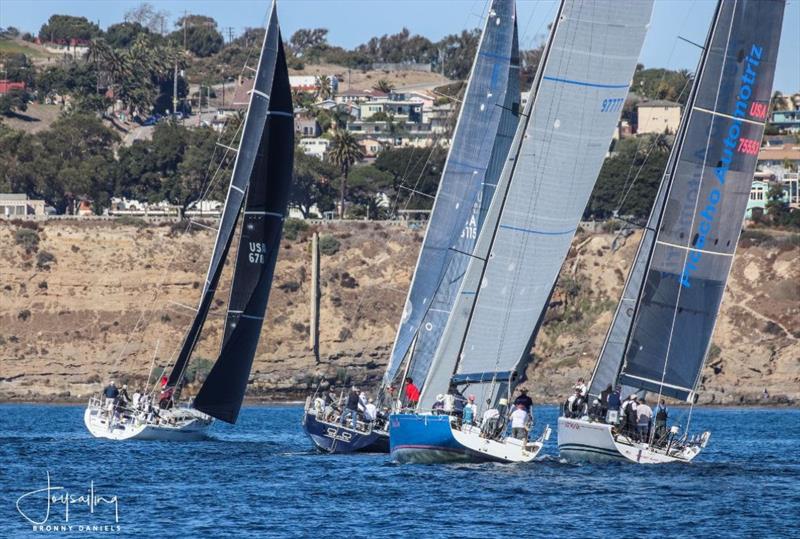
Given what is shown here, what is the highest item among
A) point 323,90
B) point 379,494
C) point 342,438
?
point 323,90

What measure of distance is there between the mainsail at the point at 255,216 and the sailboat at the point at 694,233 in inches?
522

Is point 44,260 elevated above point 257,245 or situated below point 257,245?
below

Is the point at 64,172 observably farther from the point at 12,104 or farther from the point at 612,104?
the point at 612,104

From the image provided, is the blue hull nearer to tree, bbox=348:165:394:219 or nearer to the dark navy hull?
the dark navy hull

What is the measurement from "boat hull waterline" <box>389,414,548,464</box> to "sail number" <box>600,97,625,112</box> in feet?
26.2

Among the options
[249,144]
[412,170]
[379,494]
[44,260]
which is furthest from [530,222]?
[412,170]

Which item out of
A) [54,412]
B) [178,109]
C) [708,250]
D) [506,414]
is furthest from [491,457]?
[178,109]

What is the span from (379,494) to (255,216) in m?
16.9

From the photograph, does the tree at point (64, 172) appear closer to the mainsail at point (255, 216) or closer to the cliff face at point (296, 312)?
the cliff face at point (296, 312)

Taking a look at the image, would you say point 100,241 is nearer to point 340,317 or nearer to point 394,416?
point 340,317

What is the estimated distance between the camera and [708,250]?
128 ft

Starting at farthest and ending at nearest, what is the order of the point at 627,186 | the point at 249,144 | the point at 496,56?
the point at 627,186
the point at 249,144
the point at 496,56

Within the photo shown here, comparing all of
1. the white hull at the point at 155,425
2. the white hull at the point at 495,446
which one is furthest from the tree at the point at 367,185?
the white hull at the point at 495,446

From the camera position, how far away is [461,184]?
42969mm
